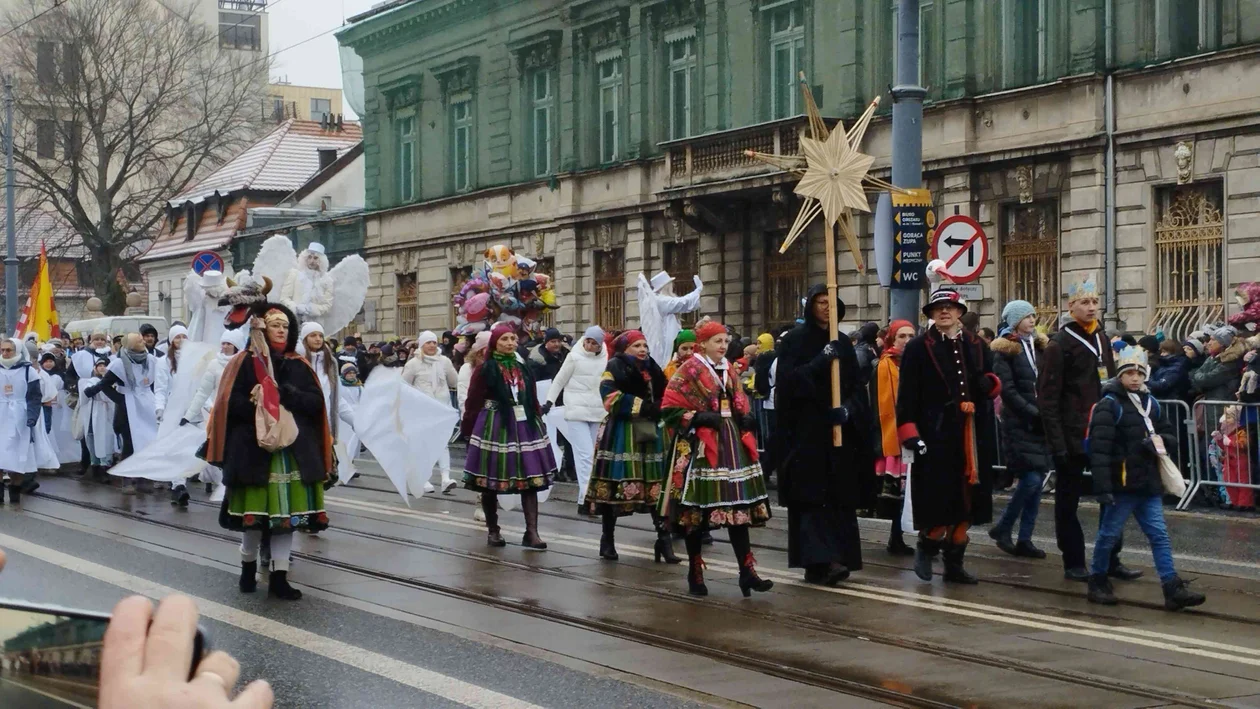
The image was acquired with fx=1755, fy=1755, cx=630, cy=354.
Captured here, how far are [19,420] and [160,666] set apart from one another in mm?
17533

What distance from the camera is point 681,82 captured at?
32062mm

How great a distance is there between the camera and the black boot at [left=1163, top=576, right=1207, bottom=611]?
9.42 m

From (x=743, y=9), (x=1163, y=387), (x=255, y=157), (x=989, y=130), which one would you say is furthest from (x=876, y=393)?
(x=255, y=157)

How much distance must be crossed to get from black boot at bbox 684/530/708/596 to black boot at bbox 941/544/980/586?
152cm

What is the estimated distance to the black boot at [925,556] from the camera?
420 inches

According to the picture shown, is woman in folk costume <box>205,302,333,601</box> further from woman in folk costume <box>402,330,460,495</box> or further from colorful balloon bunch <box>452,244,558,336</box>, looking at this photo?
colorful balloon bunch <box>452,244,558,336</box>

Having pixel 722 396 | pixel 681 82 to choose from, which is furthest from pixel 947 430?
pixel 681 82

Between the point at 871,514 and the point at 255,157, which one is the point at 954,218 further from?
the point at 255,157

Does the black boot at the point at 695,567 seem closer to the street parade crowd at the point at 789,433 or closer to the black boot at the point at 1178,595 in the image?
the street parade crowd at the point at 789,433

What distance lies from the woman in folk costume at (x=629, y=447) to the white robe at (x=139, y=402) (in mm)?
8889

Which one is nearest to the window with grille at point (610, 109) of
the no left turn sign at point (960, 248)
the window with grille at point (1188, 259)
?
the window with grille at point (1188, 259)

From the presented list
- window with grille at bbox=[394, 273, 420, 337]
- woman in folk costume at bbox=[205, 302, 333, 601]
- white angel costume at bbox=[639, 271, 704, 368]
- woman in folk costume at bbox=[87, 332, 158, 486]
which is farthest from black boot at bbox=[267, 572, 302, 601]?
window with grille at bbox=[394, 273, 420, 337]

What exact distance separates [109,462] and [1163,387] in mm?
11818

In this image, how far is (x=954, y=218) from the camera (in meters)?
15.6
